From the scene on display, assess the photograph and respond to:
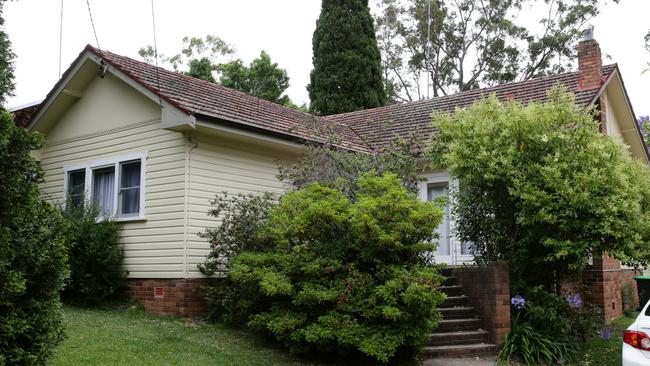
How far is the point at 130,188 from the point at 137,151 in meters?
0.79

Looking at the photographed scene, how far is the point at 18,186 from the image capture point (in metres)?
5.48

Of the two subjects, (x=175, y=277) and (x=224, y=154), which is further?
(x=224, y=154)

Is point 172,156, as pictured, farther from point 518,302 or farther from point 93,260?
point 518,302

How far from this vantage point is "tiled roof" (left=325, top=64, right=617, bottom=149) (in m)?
15.8

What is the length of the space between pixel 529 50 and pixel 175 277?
2829cm

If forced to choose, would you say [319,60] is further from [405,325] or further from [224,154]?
[405,325]

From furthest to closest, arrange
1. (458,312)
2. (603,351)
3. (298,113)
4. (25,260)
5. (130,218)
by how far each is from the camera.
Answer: (298,113) < (130,218) < (458,312) < (603,351) < (25,260)

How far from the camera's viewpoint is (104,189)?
13.0 meters

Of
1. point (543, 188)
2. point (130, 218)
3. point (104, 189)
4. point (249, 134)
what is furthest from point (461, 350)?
point (104, 189)

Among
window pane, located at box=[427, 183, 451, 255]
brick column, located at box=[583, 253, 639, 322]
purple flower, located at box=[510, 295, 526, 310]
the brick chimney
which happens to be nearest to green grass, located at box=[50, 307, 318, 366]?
purple flower, located at box=[510, 295, 526, 310]

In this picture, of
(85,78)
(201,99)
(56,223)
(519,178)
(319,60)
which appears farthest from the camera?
(319,60)

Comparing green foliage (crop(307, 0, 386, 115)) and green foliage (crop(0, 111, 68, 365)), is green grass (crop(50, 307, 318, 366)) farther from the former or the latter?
green foliage (crop(307, 0, 386, 115))

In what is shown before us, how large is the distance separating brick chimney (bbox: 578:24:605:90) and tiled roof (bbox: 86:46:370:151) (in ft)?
18.8

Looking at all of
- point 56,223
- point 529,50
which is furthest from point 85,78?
point 529,50
